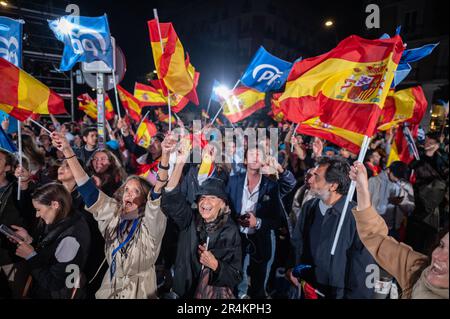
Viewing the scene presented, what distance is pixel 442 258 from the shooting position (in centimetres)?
151

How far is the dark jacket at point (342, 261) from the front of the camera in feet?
7.68

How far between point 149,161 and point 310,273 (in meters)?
3.92

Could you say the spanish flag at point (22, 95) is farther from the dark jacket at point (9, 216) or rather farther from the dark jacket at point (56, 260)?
the dark jacket at point (56, 260)

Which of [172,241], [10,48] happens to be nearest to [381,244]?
[172,241]

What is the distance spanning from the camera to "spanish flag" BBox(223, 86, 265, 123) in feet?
20.0

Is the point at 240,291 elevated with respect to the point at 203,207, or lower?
lower

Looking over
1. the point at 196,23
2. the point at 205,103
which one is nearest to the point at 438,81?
the point at 205,103

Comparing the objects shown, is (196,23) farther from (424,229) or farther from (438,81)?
(424,229)

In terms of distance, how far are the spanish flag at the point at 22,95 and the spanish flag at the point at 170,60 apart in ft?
4.43

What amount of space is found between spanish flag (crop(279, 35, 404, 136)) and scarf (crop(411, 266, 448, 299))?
1.32m

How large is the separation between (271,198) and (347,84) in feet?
5.59

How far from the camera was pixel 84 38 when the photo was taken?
12.5 ft

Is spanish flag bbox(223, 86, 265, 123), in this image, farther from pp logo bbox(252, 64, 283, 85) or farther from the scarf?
the scarf

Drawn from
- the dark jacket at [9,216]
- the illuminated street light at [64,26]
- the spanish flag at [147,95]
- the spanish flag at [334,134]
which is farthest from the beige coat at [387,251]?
the spanish flag at [147,95]
